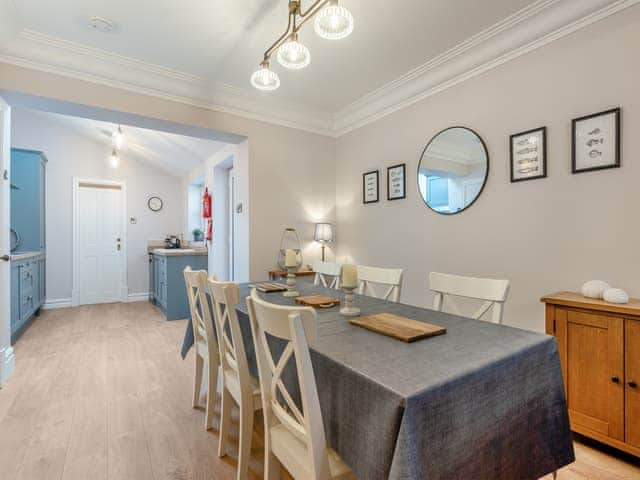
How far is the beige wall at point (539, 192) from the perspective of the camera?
1785 millimetres

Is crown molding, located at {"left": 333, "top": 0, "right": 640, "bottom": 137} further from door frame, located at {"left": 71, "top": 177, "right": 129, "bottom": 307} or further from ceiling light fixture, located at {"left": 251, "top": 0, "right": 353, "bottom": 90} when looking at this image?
door frame, located at {"left": 71, "top": 177, "right": 129, "bottom": 307}

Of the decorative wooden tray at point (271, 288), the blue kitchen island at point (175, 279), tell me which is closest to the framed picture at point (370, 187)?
the decorative wooden tray at point (271, 288)

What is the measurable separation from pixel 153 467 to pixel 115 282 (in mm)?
5117

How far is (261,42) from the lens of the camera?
7.91ft

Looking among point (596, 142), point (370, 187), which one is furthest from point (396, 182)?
point (596, 142)

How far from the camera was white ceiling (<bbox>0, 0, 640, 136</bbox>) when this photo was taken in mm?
2031

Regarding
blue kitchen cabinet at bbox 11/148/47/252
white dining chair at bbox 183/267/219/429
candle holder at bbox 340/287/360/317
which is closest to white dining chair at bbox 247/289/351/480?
candle holder at bbox 340/287/360/317

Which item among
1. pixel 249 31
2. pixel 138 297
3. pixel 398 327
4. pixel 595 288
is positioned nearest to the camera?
pixel 398 327

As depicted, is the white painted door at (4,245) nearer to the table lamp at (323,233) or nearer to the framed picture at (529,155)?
the table lamp at (323,233)

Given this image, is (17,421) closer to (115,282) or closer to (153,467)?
(153,467)

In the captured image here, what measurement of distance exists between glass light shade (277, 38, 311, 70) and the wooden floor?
2.11 meters

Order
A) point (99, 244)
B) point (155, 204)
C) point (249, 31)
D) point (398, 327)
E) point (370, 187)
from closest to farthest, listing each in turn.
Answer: point (398, 327), point (249, 31), point (370, 187), point (99, 244), point (155, 204)

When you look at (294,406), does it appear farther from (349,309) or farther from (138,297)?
Result: (138,297)

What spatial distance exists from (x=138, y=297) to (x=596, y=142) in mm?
6635
